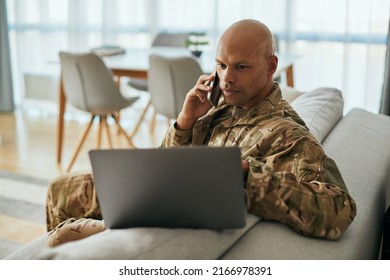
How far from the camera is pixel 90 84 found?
12.5 ft

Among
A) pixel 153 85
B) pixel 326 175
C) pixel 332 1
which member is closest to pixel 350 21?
pixel 332 1

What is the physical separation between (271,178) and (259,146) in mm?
279

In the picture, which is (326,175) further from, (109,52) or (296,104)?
(109,52)

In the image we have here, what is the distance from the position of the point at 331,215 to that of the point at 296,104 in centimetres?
104

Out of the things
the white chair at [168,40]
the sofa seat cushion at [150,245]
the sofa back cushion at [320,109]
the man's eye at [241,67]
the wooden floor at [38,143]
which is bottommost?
the wooden floor at [38,143]

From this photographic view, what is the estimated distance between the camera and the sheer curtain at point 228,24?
15.0 feet

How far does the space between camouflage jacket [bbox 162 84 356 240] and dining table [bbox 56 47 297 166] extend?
74.2 inches

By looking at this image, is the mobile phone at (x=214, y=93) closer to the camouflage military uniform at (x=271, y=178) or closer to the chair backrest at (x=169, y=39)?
the camouflage military uniform at (x=271, y=178)

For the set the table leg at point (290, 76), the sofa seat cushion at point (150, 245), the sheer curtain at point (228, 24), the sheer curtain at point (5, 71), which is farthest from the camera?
the sheer curtain at point (5, 71)

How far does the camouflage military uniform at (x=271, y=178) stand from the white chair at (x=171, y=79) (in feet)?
5.61

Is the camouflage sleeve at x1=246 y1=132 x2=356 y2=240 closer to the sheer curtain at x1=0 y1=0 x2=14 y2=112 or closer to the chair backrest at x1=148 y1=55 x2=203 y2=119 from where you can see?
the chair backrest at x1=148 y1=55 x2=203 y2=119

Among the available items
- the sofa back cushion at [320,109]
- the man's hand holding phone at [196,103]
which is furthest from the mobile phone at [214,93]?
the sofa back cushion at [320,109]

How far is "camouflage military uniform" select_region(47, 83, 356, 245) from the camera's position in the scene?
1402mm

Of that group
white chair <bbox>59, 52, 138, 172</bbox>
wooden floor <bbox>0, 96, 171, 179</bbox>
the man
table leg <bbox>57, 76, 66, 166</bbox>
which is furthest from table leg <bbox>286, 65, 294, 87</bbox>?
the man
